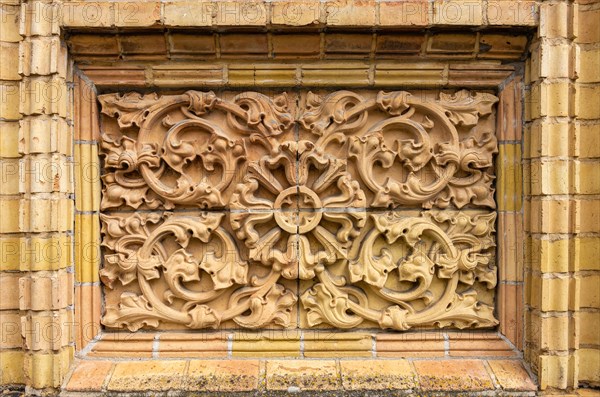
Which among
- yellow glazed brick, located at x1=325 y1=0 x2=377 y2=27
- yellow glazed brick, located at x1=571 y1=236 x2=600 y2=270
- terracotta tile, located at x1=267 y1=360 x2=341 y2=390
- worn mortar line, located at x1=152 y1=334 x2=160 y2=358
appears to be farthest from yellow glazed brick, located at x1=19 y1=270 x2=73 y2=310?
yellow glazed brick, located at x1=571 y1=236 x2=600 y2=270

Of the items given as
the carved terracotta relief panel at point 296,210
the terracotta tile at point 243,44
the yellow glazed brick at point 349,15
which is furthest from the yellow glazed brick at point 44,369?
the yellow glazed brick at point 349,15

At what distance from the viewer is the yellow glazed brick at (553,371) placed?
10.3 feet

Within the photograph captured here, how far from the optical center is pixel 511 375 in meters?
3.24

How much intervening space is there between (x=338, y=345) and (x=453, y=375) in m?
0.81

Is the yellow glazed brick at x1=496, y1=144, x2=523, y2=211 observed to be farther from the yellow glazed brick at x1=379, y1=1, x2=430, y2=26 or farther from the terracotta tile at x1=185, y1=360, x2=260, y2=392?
the terracotta tile at x1=185, y1=360, x2=260, y2=392

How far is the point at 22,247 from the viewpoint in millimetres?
3141

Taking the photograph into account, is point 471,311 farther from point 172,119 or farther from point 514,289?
point 172,119

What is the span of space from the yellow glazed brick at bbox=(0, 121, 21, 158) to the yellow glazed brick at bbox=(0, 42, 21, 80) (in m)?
0.32

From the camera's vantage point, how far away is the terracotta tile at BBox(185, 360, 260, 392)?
3182mm

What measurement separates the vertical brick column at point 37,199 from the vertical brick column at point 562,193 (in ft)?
10.6

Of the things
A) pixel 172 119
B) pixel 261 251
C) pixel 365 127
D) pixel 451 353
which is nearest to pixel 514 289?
pixel 451 353

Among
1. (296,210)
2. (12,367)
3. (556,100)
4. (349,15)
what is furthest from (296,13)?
(12,367)

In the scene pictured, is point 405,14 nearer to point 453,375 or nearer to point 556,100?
point 556,100

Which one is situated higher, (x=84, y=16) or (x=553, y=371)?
(x=84, y=16)
